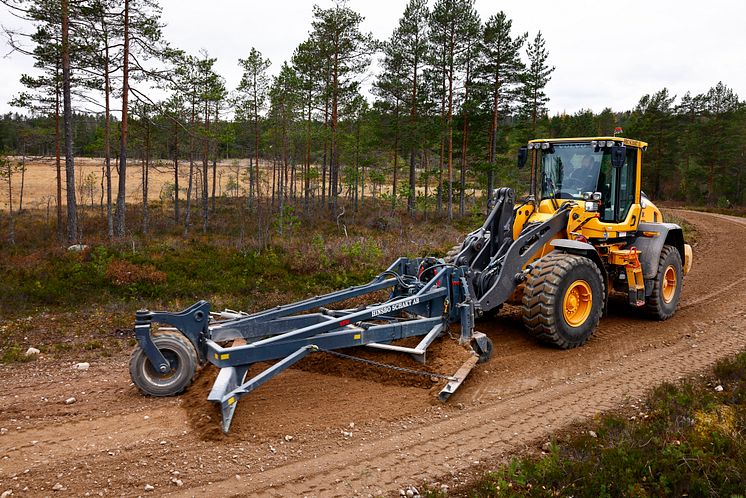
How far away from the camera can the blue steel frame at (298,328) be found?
5309 mm

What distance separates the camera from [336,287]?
12648 millimetres

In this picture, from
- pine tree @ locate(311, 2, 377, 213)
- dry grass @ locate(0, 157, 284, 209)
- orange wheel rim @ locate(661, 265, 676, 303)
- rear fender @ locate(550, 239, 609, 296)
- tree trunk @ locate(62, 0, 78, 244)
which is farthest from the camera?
dry grass @ locate(0, 157, 284, 209)

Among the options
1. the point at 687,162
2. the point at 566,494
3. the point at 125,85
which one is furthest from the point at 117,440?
the point at 687,162

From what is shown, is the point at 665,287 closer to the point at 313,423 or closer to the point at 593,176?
the point at 593,176

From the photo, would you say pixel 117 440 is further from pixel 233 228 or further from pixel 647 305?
pixel 233 228

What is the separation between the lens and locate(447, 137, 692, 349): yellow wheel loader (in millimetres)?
7398

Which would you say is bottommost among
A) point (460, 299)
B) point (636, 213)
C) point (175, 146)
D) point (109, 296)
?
point (109, 296)

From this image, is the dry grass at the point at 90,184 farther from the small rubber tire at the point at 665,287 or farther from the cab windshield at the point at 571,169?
the small rubber tire at the point at 665,287

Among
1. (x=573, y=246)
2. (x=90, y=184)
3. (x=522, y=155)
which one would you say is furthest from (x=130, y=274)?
(x=90, y=184)

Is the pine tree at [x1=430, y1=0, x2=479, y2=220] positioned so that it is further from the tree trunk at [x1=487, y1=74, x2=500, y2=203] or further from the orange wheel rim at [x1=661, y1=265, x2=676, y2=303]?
the orange wheel rim at [x1=661, y1=265, x2=676, y2=303]

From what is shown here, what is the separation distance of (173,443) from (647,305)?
315 inches

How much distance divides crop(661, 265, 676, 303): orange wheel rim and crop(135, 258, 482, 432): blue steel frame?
4.68m

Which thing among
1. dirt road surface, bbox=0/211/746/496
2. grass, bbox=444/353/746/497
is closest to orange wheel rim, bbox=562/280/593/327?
dirt road surface, bbox=0/211/746/496

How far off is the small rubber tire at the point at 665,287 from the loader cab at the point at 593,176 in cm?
103
